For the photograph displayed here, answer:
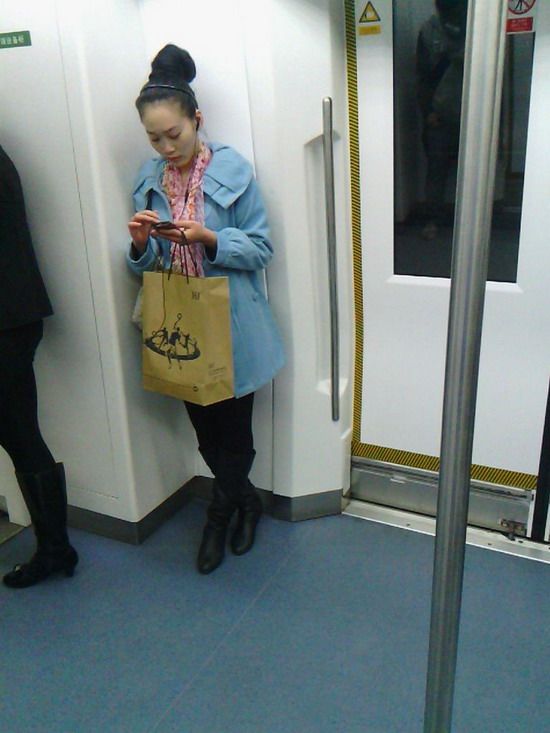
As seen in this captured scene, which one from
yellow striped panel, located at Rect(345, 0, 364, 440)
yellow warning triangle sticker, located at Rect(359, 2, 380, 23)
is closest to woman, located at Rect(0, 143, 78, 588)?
yellow striped panel, located at Rect(345, 0, 364, 440)

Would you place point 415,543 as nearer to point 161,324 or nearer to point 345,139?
point 161,324

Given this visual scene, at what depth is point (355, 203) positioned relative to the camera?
2258 millimetres

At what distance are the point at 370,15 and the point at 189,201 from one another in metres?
0.80

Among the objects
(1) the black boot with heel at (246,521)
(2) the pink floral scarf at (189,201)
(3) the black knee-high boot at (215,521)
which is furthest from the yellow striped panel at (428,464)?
(2) the pink floral scarf at (189,201)

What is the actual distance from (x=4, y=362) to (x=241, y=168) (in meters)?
0.93

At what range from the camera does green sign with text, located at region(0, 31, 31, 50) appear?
1.94 meters

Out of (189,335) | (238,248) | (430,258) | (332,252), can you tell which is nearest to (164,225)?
(238,248)

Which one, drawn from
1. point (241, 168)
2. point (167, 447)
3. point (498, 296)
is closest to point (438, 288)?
point (498, 296)

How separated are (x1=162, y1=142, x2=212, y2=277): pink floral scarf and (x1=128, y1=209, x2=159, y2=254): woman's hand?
0.09 m

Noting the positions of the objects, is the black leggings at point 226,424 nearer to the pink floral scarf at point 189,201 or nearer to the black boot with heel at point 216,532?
the black boot with heel at point 216,532

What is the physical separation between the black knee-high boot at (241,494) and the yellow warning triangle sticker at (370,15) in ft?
4.80

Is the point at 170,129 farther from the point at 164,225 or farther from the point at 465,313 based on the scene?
the point at 465,313

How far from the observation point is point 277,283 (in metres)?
2.24

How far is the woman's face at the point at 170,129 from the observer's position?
1859 millimetres
